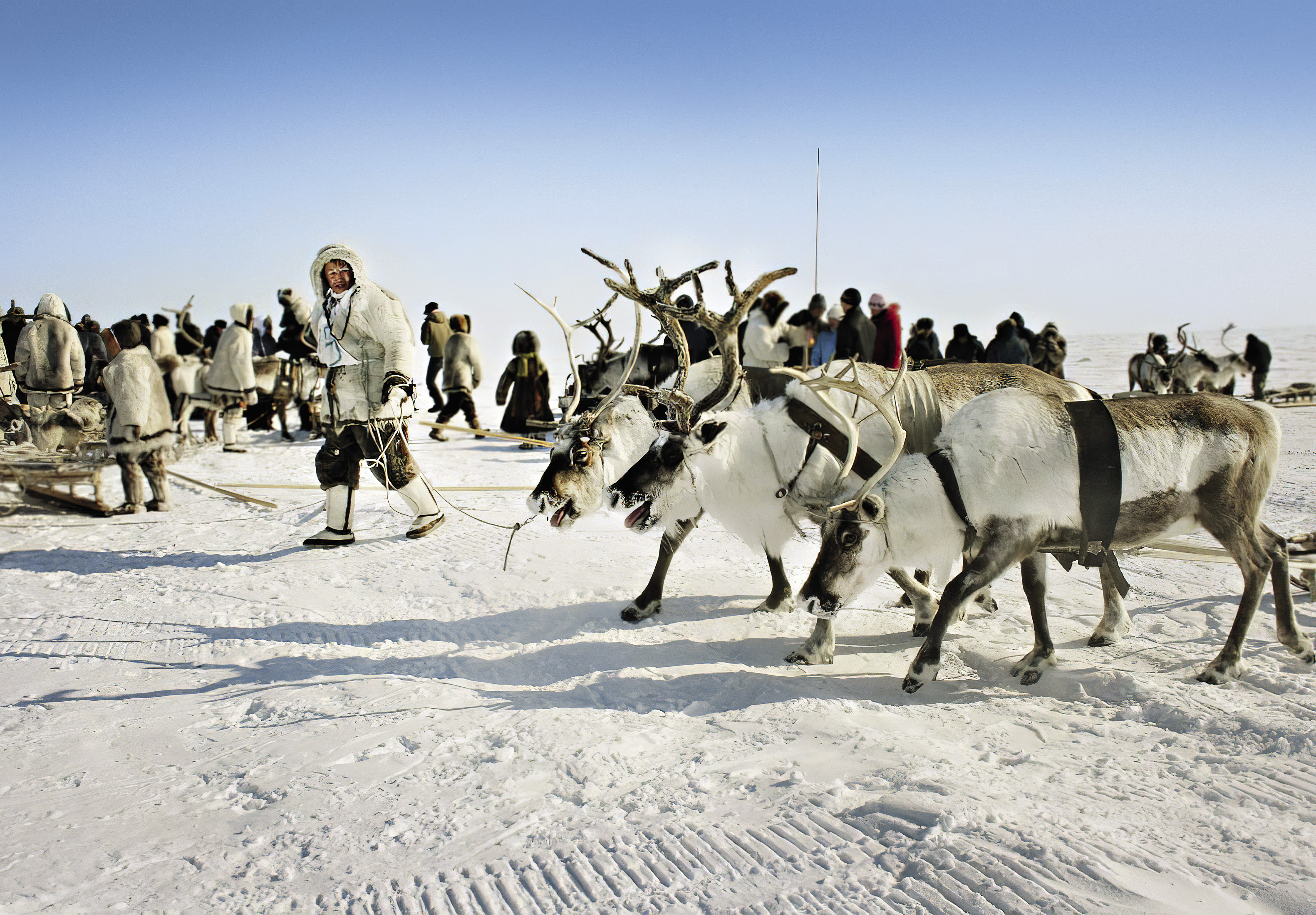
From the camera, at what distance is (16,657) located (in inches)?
161

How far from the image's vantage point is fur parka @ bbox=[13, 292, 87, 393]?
28.0 feet

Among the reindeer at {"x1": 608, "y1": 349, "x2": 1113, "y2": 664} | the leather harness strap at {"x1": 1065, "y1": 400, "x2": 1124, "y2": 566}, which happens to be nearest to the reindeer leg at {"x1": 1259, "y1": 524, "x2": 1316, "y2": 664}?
the leather harness strap at {"x1": 1065, "y1": 400, "x2": 1124, "y2": 566}

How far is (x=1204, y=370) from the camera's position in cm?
1939

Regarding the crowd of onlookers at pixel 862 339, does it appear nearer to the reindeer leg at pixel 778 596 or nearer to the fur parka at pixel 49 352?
the reindeer leg at pixel 778 596

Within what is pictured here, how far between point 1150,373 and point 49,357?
808 inches

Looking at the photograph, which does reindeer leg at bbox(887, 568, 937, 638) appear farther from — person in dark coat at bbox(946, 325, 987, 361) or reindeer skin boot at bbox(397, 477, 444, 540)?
person in dark coat at bbox(946, 325, 987, 361)

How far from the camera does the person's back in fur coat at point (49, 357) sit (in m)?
8.53

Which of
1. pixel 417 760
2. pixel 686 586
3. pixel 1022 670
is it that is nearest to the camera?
pixel 417 760

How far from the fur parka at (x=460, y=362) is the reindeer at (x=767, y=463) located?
9.34 m

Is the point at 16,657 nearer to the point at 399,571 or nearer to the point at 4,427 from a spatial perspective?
the point at 399,571

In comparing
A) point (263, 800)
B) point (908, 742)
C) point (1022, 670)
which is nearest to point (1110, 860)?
point (908, 742)

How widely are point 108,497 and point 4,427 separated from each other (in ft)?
3.94

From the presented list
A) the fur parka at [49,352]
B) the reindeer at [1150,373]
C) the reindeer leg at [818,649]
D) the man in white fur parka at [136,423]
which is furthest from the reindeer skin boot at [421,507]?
the reindeer at [1150,373]

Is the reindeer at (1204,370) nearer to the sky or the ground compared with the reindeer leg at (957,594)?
nearer to the sky
